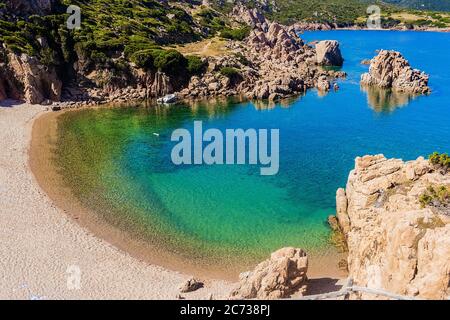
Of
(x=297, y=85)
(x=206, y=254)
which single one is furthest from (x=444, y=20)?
(x=206, y=254)

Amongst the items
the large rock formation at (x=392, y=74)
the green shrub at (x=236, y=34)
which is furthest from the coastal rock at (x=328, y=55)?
the green shrub at (x=236, y=34)

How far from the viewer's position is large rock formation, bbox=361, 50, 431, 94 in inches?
3256

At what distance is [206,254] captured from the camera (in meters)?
31.2

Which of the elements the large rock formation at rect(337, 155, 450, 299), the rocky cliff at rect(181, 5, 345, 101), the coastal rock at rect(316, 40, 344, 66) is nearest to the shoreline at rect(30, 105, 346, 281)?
the large rock formation at rect(337, 155, 450, 299)

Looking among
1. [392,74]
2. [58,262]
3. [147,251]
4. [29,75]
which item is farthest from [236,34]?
[58,262]

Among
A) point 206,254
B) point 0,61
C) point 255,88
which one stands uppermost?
point 0,61

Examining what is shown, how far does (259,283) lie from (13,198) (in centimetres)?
2520

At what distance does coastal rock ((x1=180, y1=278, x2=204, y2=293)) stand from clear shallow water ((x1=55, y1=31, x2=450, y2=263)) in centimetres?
384

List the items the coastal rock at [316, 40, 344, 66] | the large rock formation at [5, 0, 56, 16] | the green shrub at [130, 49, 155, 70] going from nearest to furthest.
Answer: the green shrub at [130, 49, 155, 70] → the large rock formation at [5, 0, 56, 16] → the coastal rock at [316, 40, 344, 66]

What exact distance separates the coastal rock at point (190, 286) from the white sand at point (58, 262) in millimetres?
465

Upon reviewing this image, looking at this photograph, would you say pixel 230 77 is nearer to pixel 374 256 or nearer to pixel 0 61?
pixel 0 61

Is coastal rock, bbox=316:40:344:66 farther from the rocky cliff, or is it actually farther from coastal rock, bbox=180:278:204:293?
coastal rock, bbox=180:278:204:293
